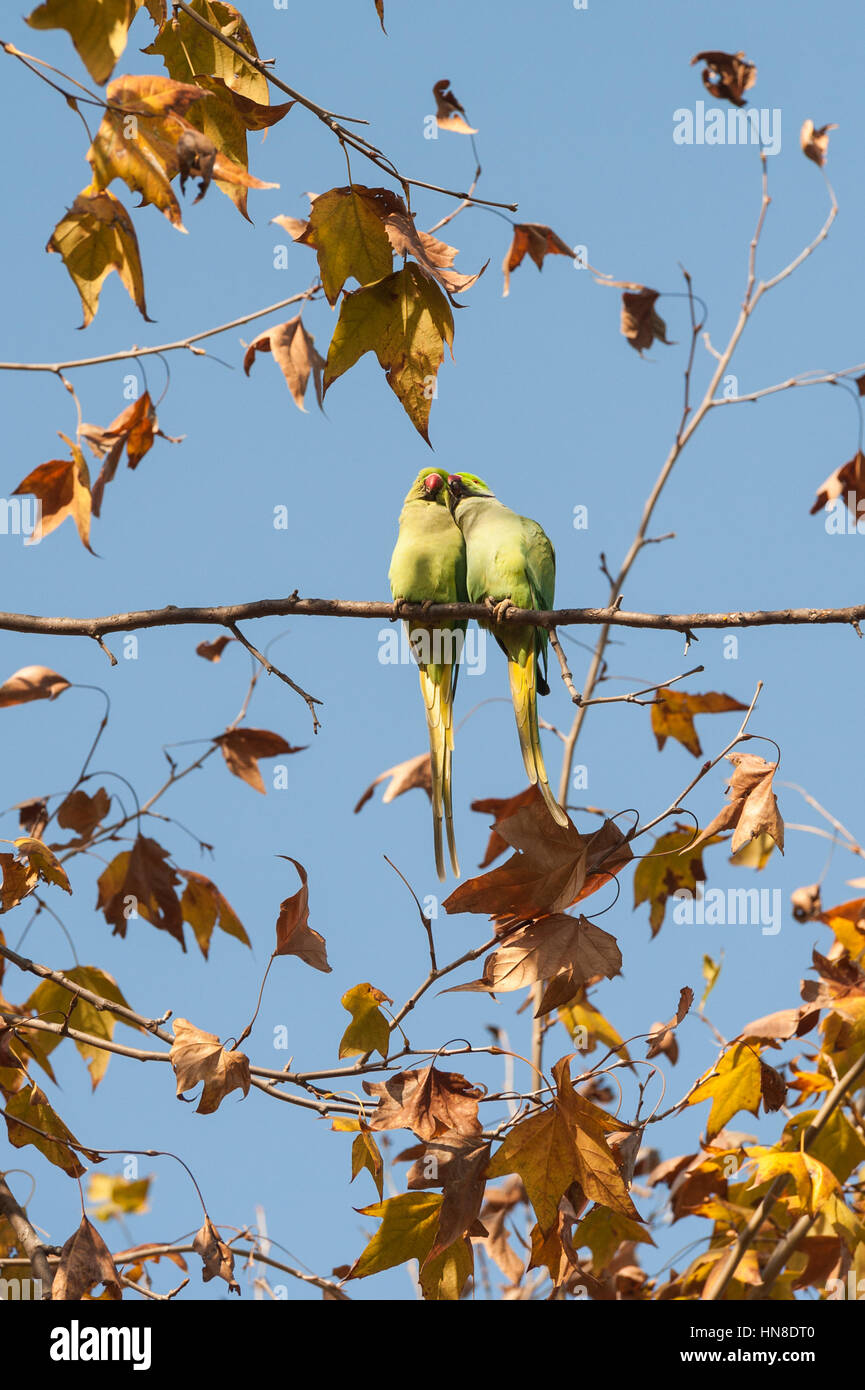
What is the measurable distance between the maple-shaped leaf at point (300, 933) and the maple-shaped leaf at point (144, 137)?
1.22 meters

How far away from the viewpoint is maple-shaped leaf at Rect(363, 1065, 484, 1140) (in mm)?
2242

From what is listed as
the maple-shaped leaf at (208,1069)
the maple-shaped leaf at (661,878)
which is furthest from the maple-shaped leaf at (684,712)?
the maple-shaped leaf at (208,1069)

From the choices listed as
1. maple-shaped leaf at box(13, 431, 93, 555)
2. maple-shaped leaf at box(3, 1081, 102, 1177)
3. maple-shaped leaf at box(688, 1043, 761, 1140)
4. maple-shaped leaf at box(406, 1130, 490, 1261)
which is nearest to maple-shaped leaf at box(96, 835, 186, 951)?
maple-shaped leaf at box(3, 1081, 102, 1177)

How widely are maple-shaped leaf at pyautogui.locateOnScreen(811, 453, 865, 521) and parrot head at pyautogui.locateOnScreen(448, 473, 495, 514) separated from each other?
119 cm

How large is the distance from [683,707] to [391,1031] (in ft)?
5.79

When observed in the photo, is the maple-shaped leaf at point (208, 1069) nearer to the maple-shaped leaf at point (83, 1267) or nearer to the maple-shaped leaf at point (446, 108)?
the maple-shaped leaf at point (83, 1267)

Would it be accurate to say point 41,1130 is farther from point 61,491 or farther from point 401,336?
point 401,336

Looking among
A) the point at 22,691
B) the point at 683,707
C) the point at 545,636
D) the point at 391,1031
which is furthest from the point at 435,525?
the point at 391,1031

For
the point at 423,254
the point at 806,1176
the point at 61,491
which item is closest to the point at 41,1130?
the point at 61,491

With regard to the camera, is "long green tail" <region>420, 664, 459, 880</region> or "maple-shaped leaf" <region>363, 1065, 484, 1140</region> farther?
"long green tail" <region>420, 664, 459, 880</region>

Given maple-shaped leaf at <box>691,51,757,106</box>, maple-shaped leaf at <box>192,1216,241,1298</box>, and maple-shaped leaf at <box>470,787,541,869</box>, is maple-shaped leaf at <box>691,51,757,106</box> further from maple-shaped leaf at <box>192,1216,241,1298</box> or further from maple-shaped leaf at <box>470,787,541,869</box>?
maple-shaped leaf at <box>192,1216,241,1298</box>

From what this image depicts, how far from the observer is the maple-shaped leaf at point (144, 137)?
1.85 metres

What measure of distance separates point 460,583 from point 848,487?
4.67 ft
